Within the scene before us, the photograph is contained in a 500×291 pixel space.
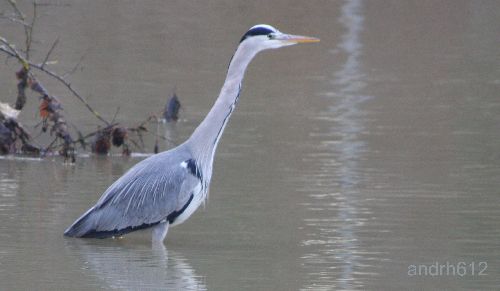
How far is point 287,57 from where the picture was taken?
1989 centimetres

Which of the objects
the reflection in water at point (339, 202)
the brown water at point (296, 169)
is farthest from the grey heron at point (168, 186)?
the reflection in water at point (339, 202)

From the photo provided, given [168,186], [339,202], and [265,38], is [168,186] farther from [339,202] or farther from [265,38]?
[339,202]

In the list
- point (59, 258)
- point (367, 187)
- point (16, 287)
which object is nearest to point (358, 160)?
point (367, 187)

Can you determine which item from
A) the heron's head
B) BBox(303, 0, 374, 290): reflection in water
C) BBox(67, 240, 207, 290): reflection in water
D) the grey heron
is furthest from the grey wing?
the heron's head

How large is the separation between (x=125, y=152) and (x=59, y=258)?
A: 383cm

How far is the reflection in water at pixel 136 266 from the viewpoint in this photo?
294 inches

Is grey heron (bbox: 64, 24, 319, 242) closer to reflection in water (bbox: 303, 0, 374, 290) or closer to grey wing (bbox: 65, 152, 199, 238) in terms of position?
grey wing (bbox: 65, 152, 199, 238)

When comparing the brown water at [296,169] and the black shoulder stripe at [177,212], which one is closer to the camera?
Result: the brown water at [296,169]

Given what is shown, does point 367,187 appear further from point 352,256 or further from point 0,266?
point 0,266

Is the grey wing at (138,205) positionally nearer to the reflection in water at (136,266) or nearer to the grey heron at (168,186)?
the grey heron at (168,186)

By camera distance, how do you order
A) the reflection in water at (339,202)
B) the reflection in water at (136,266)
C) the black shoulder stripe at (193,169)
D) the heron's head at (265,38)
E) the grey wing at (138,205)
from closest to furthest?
the reflection in water at (136,266) < the reflection in water at (339,202) < the grey wing at (138,205) < the black shoulder stripe at (193,169) < the heron's head at (265,38)

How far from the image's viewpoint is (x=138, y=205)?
872 cm

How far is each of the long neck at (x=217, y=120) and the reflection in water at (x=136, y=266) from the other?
71 centimetres

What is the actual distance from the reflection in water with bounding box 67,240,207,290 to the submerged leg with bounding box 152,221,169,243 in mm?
85
